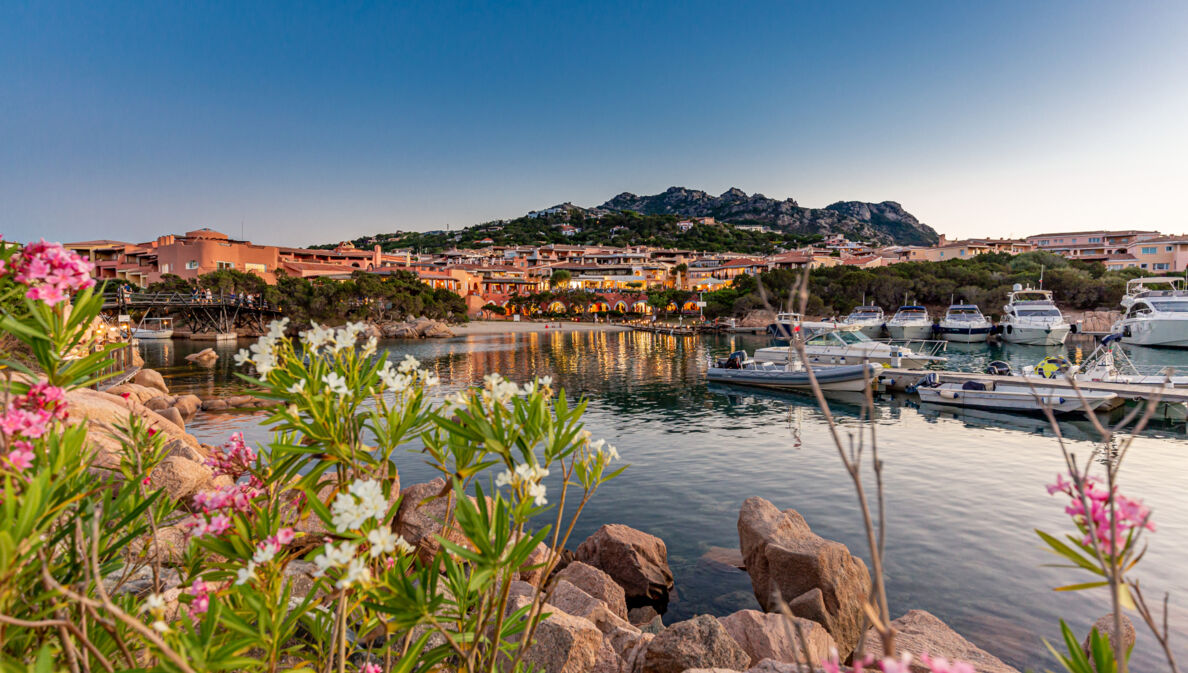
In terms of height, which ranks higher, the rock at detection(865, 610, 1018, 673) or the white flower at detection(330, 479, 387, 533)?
the white flower at detection(330, 479, 387, 533)

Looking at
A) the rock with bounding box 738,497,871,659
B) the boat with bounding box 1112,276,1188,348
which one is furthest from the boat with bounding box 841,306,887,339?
the rock with bounding box 738,497,871,659

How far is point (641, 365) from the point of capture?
3641 cm

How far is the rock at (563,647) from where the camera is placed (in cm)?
491

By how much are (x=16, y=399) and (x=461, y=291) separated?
86.1 meters

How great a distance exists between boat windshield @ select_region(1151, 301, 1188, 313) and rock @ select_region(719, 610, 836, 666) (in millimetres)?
51257

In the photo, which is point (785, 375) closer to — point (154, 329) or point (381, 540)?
point (381, 540)

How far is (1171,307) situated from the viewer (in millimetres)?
41094

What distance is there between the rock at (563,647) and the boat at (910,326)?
5350 cm

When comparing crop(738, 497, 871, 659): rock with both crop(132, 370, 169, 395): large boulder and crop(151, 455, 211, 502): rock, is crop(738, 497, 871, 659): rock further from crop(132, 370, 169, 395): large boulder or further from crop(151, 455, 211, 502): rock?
crop(132, 370, 169, 395): large boulder

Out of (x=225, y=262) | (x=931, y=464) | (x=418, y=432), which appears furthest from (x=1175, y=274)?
(x=225, y=262)

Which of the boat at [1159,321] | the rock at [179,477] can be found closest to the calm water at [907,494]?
the rock at [179,477]

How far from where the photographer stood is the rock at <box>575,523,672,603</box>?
27.3 feet

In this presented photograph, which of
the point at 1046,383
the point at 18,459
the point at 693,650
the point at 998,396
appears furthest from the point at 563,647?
the point at 998,396

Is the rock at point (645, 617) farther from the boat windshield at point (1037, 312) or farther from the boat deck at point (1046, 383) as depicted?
the boat windshield at point (1037, 312)
